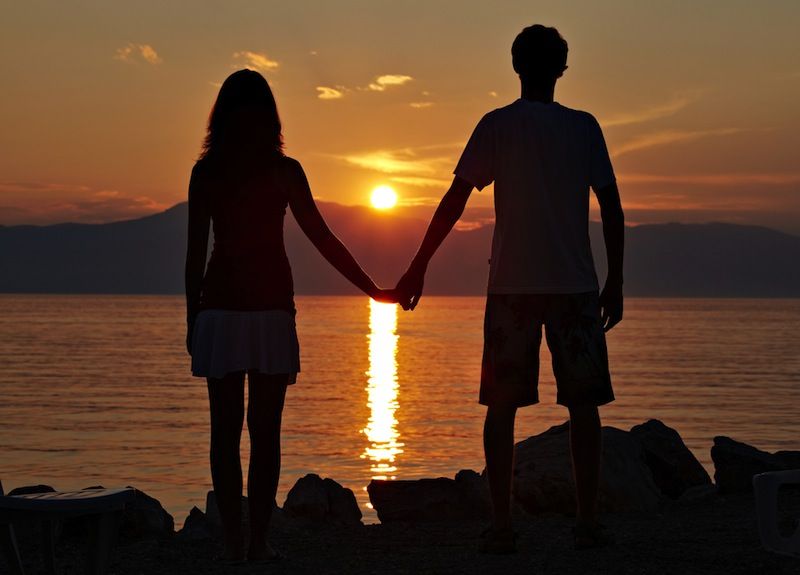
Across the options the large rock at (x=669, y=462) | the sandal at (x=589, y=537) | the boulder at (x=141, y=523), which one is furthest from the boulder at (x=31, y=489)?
the large rock at (x=669, y=462)

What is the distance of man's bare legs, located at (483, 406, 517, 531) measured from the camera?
19.0 ft

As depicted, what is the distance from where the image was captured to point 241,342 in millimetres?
5516

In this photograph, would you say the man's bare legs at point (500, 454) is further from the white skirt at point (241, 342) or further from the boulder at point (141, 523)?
the boulder at point (141, 523)

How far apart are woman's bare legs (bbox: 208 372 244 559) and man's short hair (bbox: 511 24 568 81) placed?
2151 millimetres

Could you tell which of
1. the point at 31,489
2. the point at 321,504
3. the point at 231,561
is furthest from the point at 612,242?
the point at 31,489

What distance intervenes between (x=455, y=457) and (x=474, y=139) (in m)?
14.5

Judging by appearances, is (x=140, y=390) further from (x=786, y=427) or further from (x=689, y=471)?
(x=689, y=471)

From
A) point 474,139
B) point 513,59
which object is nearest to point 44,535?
point 474,139

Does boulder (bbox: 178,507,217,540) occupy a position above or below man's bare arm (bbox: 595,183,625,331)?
below

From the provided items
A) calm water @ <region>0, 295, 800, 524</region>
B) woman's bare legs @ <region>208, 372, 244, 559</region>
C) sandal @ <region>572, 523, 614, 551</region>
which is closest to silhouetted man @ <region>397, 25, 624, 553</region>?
sandal @ <region>572, 523, 614, 551</region>

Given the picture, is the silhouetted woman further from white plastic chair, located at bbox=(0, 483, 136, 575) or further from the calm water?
the calm water

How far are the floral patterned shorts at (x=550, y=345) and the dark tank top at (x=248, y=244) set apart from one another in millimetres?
1090

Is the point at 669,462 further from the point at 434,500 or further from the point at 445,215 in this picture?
the point at 445,215

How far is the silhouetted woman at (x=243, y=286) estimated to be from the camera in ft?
18.2
